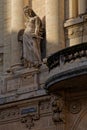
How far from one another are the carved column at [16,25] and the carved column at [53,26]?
1.48 meters

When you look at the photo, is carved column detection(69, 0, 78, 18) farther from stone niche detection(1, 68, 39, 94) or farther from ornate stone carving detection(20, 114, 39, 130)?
ornate stone carving detection(20, 114, 39, 130)

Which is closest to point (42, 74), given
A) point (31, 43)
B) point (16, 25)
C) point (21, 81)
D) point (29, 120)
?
point (21, 81)

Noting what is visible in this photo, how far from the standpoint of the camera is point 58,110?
20.1 metres

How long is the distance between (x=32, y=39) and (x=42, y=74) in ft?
5.00

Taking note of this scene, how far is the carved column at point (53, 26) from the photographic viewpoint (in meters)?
21.8

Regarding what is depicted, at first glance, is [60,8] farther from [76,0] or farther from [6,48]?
[6,48]

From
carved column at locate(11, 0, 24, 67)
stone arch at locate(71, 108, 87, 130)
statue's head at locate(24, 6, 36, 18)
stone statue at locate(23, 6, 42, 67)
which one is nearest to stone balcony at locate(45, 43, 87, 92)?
stone arch at locate(71, 108, 87, 130)

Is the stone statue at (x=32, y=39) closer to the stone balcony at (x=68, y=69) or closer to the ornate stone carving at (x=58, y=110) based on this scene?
the ornate stone carving at (x=58, y=110)

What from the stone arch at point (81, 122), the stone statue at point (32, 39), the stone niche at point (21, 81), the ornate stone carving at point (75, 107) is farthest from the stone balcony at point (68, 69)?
the stone statue at point (32, 39)

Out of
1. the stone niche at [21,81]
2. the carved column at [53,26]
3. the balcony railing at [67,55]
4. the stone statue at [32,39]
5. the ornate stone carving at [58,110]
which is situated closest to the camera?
the balcony railing at [67,55]

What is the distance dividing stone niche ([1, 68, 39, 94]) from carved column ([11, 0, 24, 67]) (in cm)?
65

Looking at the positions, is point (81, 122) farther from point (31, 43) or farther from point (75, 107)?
point (31, 43)

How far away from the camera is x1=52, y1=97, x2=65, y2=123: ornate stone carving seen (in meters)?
20.1

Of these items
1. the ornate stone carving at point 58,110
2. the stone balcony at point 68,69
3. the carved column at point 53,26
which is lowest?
the ornate stone carving at point 58,110
